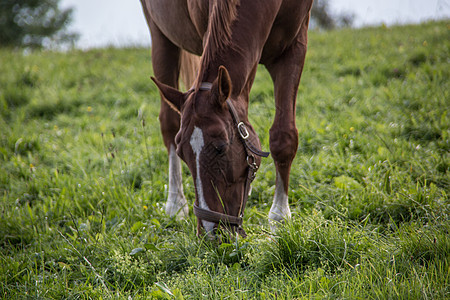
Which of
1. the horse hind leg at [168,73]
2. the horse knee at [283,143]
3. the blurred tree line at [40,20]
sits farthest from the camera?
the blurred tree line at [40,20]

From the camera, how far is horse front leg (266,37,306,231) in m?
2.88

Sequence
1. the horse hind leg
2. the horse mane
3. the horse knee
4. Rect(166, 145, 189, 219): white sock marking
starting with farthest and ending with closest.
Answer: the horse hind leg < Rect(166, 145, 189, 219): white sock marking < the horse knee < the horse mane

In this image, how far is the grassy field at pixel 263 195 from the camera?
2086 millimetres

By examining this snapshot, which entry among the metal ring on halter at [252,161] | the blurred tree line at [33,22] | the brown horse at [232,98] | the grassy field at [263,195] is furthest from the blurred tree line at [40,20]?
the metal ring on halter at [252,161]

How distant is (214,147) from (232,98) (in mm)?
386

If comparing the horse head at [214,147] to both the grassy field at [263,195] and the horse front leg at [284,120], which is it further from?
the horse front leg at [284,120]

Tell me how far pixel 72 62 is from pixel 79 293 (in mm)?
6875

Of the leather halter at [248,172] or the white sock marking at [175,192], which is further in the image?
the white sock marking at [175,192]

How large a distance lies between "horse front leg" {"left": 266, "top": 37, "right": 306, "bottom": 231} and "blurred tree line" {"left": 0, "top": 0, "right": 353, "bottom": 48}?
17371 mm

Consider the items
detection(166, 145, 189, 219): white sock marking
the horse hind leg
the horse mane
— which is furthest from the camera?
the horse hind leg

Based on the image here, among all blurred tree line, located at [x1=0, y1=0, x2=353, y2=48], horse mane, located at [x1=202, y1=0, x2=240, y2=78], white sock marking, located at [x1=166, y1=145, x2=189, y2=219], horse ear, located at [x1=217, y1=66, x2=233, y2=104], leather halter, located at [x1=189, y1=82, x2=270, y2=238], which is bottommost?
white sock marking, located at [x1=166, y1=145, x2=189, y2=219]

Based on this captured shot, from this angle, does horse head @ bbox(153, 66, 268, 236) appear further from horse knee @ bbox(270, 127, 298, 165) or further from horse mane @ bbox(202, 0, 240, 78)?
horse knee @ bbox(270, 127, 298, 165)

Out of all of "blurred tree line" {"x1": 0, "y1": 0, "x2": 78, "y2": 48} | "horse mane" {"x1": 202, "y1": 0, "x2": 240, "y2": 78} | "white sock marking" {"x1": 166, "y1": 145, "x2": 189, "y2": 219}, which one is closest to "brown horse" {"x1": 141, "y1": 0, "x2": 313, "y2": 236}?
"horse mane" {"x1": 202, "y1": 0, "x2": 240, "y2": 78}

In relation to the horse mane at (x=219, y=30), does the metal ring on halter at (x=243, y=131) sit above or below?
below
